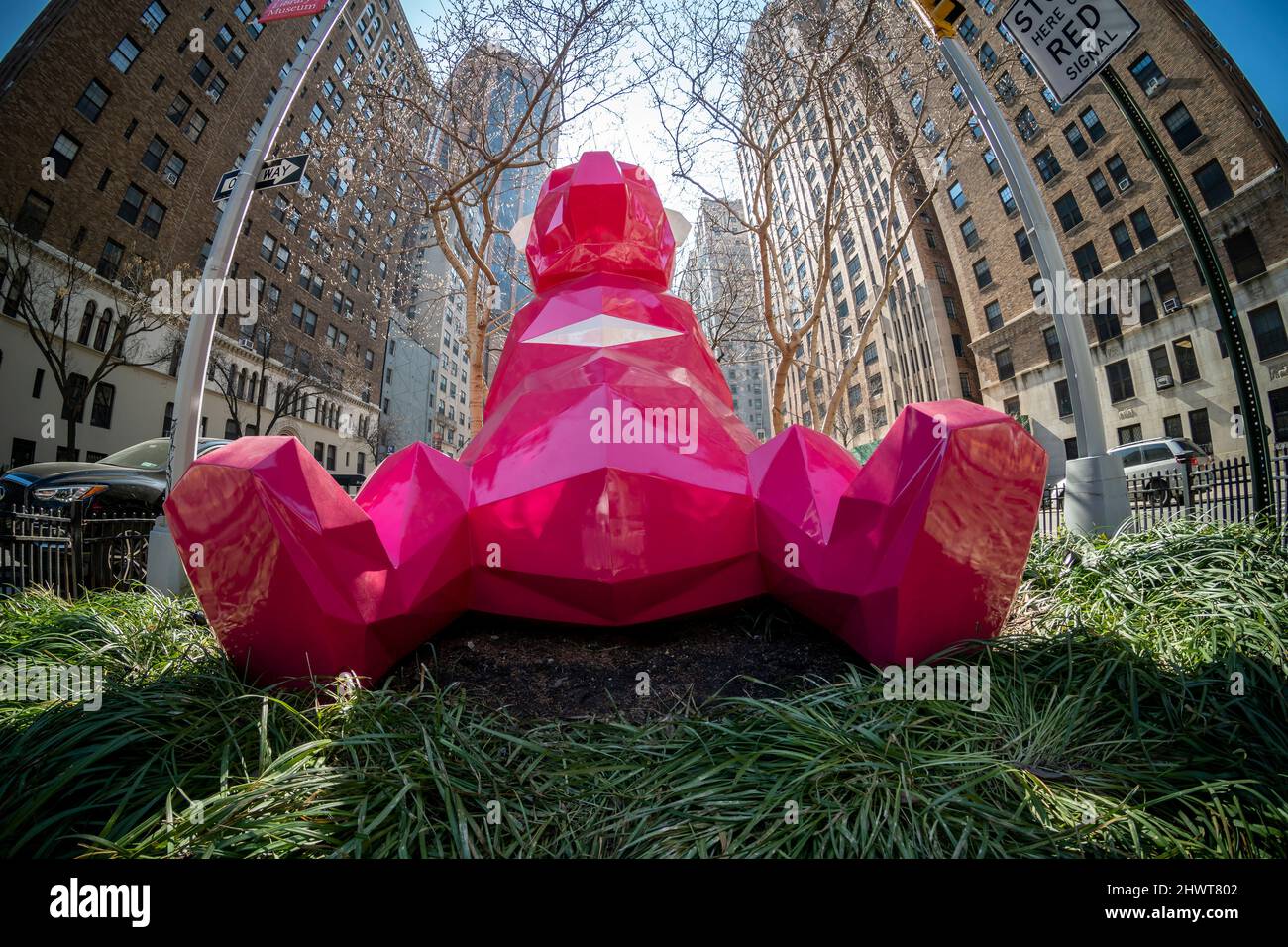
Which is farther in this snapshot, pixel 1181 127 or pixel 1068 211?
pixel 1068 211

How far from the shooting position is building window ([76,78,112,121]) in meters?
18.1

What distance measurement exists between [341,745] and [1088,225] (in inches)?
1180

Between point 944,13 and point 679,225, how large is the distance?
432cm

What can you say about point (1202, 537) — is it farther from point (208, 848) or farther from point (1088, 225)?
point (1088, 225)

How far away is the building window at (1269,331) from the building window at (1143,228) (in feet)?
18.1

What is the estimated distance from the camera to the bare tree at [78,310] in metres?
14.4

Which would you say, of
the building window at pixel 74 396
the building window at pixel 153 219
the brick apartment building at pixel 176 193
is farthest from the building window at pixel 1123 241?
the building window at pixel 153 219

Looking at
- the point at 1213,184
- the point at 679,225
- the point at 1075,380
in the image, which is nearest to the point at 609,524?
the point at 679,225

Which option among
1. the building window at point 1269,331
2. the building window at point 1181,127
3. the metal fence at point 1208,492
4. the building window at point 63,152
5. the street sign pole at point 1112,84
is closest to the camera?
the street sign pole at point 1112,84

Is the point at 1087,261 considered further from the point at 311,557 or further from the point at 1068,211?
the point at 311,557

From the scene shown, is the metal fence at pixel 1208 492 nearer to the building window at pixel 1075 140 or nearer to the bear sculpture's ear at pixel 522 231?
the bear sculpture's ear at pixel 522 231

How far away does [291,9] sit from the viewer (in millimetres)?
5406
